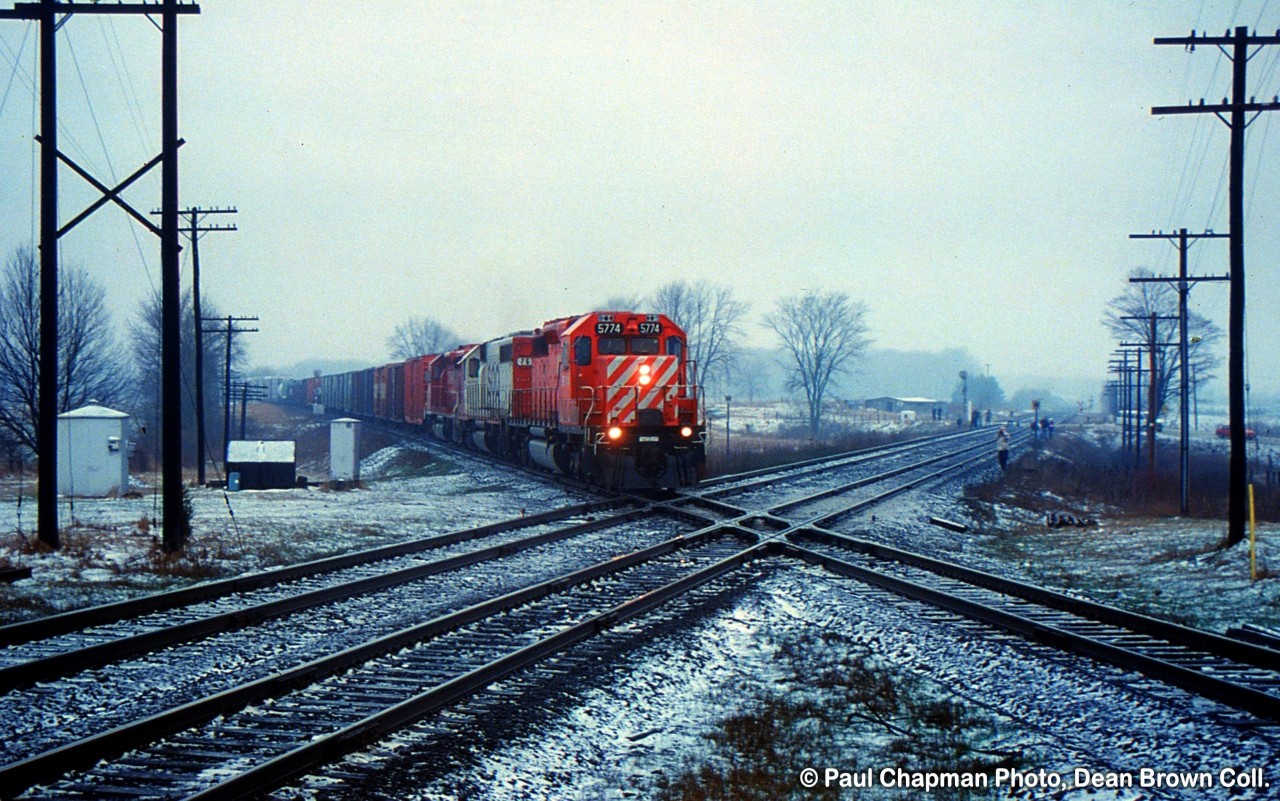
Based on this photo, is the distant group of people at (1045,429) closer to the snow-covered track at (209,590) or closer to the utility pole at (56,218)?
the snow-covered track at (209,590)

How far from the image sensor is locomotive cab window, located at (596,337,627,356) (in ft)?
68.2

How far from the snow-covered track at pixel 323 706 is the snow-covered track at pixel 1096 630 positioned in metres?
2.93

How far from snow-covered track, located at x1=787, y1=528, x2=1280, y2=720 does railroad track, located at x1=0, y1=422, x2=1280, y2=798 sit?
0.05ft

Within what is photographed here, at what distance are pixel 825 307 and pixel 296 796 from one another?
8000 cm

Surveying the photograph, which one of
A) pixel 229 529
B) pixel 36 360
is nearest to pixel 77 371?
pixel 36 360

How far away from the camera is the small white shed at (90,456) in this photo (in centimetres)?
2380

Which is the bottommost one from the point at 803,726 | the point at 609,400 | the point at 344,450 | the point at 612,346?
the point at 803,726

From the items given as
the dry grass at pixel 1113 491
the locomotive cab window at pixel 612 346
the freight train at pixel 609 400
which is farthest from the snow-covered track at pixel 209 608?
the dry grass at pixel 1113 491

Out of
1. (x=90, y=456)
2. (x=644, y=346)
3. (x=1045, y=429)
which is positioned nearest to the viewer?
(x=644, y=346)

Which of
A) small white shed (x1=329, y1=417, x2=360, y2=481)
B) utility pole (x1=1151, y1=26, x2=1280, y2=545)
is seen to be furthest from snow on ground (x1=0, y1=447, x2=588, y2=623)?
utility pole (x1=1151, y1=26, x2=1280, y2=545)

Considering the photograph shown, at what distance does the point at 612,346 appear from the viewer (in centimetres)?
2088

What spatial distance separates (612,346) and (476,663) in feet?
44.7

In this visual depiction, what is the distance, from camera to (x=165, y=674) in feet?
24.0

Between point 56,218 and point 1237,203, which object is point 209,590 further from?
point 1237,203
